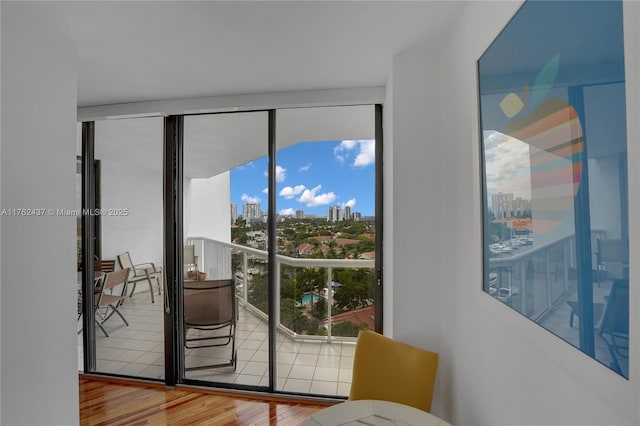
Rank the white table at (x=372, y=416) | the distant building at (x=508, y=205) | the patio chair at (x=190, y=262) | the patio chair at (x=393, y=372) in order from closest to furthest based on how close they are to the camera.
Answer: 1. the distant building at (x=508, y=205)
2. the white table at (x=372, y=416)
3. the patio chair at (x=393, y=372)
4. the patio chair at (x=190, y=262)

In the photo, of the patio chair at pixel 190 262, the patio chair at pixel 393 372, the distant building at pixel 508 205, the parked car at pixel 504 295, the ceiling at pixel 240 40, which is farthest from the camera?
the patio chair at pixel 190 262

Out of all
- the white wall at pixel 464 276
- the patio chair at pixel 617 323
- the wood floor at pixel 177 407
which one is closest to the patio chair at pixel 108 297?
the wood floor at pixel 177 407

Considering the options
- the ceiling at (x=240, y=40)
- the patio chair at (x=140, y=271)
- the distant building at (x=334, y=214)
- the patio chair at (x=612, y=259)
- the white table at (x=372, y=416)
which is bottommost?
the white table at (x=372, y=416)

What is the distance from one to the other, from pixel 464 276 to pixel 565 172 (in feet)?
2.85

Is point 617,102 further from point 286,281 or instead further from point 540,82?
point 286,281

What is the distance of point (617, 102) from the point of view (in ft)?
1.98

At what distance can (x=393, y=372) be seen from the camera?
1643mm

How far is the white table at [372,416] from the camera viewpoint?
4.18 feet

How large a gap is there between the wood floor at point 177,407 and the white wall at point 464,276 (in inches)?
44.6

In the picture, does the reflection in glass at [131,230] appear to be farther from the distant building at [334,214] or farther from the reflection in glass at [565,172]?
the reflection in glass at [565,172]

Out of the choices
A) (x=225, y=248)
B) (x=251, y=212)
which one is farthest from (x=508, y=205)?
(x=225, y=248)

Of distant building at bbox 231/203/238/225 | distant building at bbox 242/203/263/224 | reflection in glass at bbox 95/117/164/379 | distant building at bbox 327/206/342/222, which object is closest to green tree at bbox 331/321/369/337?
distant building at bbox 327/206/342/222

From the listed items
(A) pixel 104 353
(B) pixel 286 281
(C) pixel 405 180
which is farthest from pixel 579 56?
(A) pixel 104 353

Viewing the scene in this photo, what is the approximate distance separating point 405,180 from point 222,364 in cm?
210
